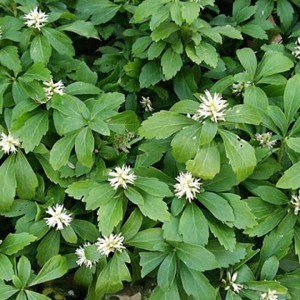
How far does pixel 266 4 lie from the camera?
2.37 metres

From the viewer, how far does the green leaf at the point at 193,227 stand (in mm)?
1697

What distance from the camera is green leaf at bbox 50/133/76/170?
182 cm

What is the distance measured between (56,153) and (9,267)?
424 millimetres

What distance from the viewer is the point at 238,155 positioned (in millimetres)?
1687

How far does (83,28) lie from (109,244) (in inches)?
36.6

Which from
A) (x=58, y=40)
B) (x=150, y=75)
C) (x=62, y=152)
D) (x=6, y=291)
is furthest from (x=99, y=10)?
(x=6, y=291)

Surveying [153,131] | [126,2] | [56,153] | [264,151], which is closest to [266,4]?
[126,2]

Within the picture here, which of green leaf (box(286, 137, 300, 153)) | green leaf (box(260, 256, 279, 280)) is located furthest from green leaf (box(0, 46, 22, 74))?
green leaf (box(260, 256, 279, 280))

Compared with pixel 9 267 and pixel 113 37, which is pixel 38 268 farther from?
pixel 113 37

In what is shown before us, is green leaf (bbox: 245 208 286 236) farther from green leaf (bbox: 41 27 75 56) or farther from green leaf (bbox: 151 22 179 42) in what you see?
green leaf (bbox: 41 27 75 56)

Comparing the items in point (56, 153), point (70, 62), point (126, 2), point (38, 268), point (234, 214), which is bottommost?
point (38, 268)

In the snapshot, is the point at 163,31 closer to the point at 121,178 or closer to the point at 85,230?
the point at 121,178

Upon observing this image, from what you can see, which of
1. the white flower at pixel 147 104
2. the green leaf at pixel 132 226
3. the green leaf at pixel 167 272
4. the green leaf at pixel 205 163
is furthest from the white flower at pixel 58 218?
the white flower at pixel 147 104

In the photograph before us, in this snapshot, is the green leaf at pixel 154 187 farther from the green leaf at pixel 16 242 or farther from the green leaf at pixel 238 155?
the green leaf at pixel 16 242
